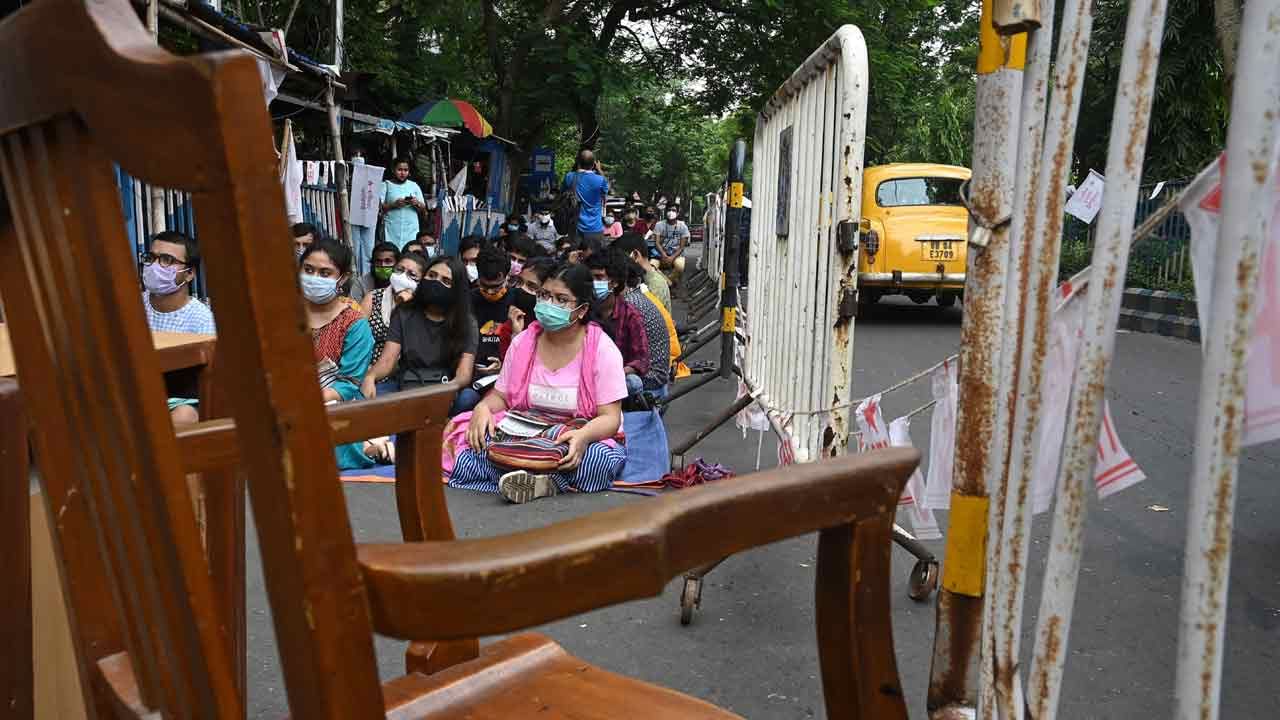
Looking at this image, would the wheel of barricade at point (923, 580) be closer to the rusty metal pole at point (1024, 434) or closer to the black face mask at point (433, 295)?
the rusty metal pole at point (1024, 434)

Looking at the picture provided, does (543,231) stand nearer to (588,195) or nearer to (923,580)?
(588,195)

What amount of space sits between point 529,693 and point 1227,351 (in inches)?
37.0

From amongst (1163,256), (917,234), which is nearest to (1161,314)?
(1163,256)

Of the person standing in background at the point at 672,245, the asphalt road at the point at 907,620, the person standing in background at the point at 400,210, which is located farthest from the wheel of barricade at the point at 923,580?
the person standing in background at the point at 672,245

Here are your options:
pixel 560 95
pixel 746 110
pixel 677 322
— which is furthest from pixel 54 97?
pixel 746 110

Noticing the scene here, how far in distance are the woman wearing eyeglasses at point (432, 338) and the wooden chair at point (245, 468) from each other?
4.67 m

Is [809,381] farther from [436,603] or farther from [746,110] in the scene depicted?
[746,110]

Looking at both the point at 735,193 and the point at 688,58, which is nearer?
the point at 735,193

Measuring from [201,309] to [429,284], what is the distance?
1390 millimetres

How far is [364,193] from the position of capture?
1019cm

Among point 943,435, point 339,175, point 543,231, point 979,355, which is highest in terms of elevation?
point 339,175

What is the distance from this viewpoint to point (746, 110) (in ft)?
75.4

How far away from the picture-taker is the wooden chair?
70cm

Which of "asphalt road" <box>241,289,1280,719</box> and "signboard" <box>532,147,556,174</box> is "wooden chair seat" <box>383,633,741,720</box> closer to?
"asphalt road" <box>241,289,1280,719</box>
